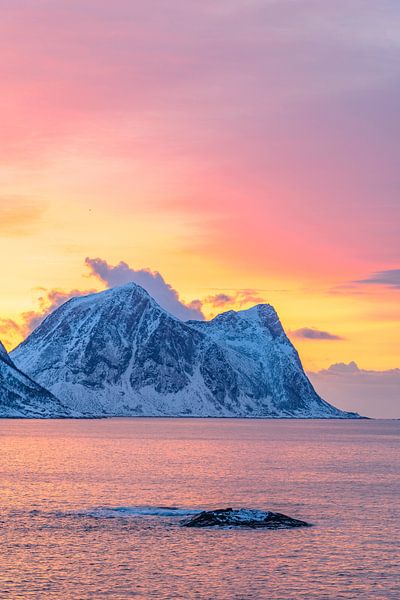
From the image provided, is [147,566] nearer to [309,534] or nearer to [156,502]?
[309,534]

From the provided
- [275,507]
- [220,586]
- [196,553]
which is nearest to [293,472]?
[275,507]

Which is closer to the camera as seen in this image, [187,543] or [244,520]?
[187,543]

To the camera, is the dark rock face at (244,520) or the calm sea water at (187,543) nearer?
the calm sea water at (187,543)

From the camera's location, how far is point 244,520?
98.8 m

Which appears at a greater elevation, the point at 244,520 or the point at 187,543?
the point at 244,520

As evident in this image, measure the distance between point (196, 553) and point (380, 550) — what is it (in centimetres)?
1632

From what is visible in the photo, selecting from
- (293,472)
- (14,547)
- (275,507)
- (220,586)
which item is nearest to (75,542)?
(14,547)

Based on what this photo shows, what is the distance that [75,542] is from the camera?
86750 mm

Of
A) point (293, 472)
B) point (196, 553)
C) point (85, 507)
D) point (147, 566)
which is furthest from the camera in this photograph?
point (293, 472)

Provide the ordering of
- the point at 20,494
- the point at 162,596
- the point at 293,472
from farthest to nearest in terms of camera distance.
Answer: the point at 293,472, the point at 20,494, the point at 162,596

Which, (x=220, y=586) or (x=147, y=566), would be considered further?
(x=147, y=566)

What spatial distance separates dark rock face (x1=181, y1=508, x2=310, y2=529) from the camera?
9756 centimetres

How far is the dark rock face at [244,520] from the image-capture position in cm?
9756

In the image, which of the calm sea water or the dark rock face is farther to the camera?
the dark rock face
